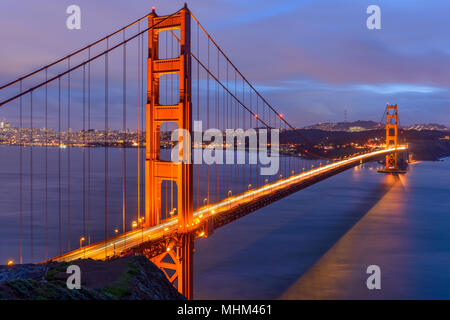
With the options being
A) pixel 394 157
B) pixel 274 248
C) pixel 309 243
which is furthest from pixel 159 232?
pixel 394 157

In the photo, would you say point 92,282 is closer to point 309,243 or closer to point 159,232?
point 159,232

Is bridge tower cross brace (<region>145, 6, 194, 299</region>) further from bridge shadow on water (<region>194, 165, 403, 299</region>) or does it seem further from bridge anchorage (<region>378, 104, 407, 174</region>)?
bridge anchorage (<region>378, 104, 407, 174</region>)

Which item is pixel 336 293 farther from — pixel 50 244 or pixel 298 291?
pixel 50 244

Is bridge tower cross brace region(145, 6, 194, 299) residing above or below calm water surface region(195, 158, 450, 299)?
above

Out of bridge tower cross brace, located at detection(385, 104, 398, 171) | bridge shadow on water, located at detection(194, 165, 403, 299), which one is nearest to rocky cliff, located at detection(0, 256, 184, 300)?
bridge shadow on water, located at detection(194, 165, 403, 299)

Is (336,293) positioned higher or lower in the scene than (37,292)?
lower

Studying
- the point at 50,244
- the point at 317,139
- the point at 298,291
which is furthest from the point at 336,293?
the point at 317,139
